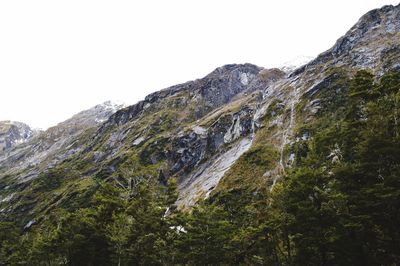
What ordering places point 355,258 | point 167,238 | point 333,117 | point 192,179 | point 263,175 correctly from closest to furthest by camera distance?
point 355,258, point 167,238, point 263,175, point 333,117, point 192,179

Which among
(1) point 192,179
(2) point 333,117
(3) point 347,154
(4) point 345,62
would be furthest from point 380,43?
(3) point 347,154

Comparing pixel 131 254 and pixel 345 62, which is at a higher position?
pixel 345 62

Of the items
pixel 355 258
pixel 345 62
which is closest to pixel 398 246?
pixel 355 258

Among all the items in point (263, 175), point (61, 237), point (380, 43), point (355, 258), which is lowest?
point (263, 175)

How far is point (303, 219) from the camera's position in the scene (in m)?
39.6

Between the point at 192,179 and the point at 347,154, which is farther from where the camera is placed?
the point at 192,179

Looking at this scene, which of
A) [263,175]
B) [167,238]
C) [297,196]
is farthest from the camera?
[263,175]

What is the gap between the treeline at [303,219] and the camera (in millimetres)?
33812

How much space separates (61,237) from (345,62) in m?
157

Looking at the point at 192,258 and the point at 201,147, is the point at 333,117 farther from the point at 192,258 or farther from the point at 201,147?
the point at 192,258

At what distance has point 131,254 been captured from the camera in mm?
48250

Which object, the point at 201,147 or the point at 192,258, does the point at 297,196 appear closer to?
the point at 192,258

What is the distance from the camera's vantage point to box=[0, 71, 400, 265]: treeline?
33.8 metres

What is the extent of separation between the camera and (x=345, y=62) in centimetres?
17600
